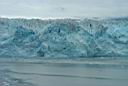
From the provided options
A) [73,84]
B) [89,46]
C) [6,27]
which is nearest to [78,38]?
[89,46]

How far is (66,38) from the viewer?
52.4 meters

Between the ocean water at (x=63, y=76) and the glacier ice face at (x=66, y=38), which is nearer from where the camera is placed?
the ocean water at (x=63, y=76)

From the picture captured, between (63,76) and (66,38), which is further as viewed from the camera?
(66,38)

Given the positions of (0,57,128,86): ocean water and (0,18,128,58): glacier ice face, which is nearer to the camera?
(0,57,128,86): ocean water

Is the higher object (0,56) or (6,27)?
(6,27)

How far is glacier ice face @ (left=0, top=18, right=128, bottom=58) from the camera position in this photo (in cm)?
5172

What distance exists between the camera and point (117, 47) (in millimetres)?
52812

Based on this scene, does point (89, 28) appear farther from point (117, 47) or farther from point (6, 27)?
point (6, 27)

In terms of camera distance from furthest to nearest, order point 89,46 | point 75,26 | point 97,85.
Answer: point 75,26
point 89,46
point 97,85

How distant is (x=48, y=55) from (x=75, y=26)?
19.5 ft

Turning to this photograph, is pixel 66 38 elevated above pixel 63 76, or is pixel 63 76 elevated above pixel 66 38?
pixel 66 38

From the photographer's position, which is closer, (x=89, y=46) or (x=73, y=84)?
(x=73, y=84)

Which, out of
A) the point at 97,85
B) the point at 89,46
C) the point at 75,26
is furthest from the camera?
the point at 75,26

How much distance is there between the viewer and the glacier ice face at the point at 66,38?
5172cm
